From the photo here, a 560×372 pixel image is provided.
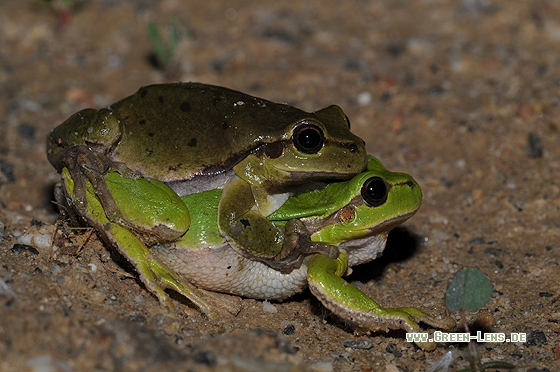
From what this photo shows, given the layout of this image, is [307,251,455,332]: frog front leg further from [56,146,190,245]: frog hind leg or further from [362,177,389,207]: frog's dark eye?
[56,146,190,245]: frog hind leg

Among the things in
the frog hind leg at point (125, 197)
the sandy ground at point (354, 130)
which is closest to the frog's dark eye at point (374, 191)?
the sandy ground at point (354, 130)

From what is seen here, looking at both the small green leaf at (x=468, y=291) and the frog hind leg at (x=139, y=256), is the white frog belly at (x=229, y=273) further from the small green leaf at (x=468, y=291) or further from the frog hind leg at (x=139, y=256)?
the small green leaf at (x=468, y=291)

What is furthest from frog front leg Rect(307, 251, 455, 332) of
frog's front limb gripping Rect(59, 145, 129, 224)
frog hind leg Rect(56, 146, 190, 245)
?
frog's front limb gripping Rect(59, 145, 129, 224)

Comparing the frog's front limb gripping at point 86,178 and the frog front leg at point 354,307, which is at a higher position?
the frog's front limb gripping at point 86,178

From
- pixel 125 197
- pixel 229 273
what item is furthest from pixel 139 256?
pixel 229 273

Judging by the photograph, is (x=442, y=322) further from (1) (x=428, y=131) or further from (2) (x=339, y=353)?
(1) (x=428, y=131)

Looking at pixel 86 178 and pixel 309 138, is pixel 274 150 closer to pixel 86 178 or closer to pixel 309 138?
pixel 309 138
